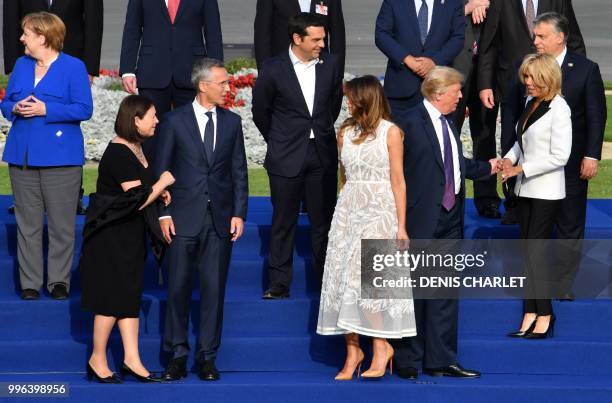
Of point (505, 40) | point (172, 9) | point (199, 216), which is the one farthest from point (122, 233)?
point (505, 40)

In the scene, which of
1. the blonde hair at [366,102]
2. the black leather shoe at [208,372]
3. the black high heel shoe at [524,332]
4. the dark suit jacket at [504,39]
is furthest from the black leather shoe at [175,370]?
the dark suit jacket at [504,39]

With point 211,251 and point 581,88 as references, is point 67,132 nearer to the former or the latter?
point 211,251

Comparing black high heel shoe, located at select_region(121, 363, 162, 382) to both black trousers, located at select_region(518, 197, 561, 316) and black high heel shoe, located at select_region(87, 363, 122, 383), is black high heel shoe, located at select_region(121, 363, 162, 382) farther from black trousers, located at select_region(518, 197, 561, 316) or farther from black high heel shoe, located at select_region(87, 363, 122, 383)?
black trousers, located at select_region(518, 197, 561, 316)

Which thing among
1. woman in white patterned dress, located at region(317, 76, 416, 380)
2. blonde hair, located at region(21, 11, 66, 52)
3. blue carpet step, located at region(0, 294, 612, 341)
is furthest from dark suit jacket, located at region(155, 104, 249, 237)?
blonde hair, located at region(21, 11, 66, 52)

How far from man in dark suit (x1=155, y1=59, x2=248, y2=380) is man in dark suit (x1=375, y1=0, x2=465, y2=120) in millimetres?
1871

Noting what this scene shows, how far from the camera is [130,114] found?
8281 mm

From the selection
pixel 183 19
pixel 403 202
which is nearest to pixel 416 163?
pixel 403 202

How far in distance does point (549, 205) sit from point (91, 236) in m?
2.86

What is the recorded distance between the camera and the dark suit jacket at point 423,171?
8367mm

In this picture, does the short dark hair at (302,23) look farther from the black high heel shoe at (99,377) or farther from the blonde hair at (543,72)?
the black high heel shoe at (99,377)

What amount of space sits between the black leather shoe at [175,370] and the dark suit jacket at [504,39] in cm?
337

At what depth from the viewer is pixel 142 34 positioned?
10133 mm

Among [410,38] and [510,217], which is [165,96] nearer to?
[410,38]

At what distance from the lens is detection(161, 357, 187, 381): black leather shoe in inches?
331
